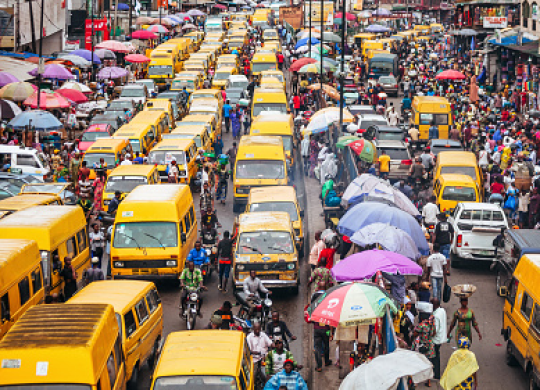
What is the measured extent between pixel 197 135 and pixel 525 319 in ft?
60.5

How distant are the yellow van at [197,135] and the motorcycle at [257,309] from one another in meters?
13.8

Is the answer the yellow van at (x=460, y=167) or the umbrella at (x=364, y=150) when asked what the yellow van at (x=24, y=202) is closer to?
the umbrella at (x=364, y=150)

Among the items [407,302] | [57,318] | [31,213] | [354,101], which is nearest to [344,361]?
[407,302]

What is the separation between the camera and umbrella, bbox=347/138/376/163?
2542 cm

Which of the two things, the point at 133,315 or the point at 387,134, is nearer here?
the point at 133,315

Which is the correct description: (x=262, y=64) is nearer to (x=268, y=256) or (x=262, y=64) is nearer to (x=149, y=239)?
(x=149, y=239)

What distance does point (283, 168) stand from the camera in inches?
993

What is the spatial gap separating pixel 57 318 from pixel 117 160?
53.9 feet

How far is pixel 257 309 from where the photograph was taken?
15195 millimetres

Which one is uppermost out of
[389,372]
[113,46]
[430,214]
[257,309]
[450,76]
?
[113,46]

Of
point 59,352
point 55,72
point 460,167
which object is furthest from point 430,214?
point 55,72

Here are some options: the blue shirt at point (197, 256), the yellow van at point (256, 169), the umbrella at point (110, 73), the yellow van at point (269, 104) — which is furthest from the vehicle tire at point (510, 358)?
the umbrella at point (110, 73)

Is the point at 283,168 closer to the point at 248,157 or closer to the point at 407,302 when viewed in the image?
the point at 248,157

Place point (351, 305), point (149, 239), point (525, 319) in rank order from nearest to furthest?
1. point (351, 305)
2. point (525, 319)
3. point (149, 239)
